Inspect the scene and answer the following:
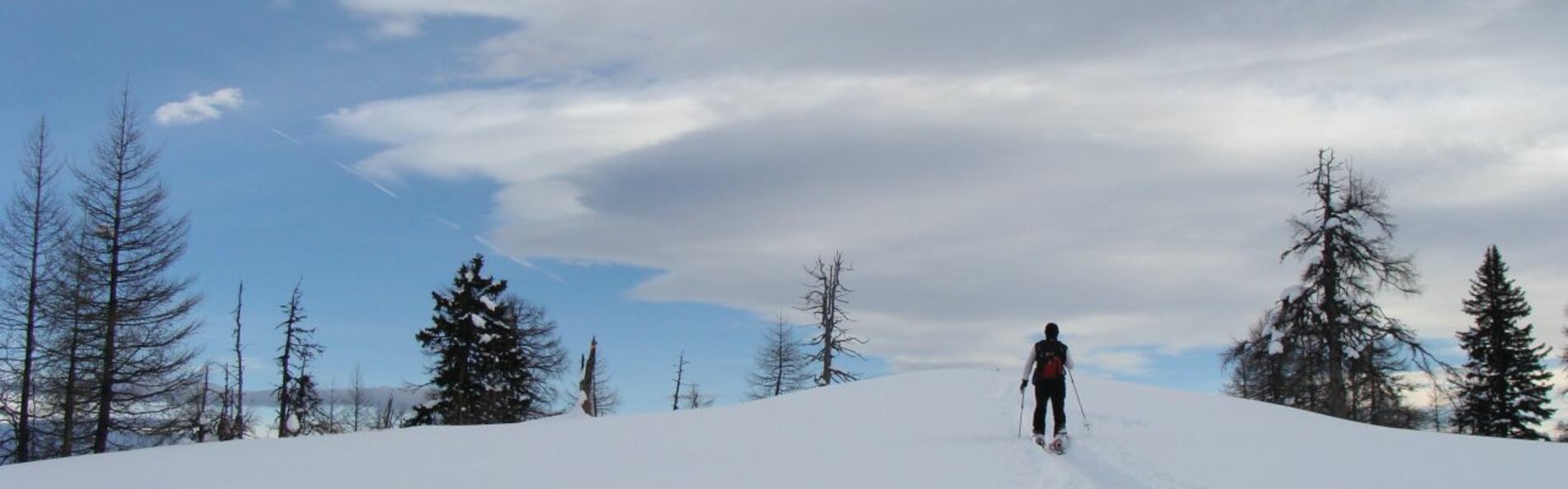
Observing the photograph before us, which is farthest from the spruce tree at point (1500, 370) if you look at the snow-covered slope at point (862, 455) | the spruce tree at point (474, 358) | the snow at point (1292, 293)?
the spruce tree at point (474, 358)

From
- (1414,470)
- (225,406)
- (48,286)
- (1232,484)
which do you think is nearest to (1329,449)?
(1414,470)

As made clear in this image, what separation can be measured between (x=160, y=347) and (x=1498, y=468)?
1376 inches

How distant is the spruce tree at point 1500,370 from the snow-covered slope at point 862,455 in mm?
25973

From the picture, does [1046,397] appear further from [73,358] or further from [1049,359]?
[73,358]

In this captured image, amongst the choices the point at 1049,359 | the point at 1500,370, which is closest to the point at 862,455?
the point at 1049,359

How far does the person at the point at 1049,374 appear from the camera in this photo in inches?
547

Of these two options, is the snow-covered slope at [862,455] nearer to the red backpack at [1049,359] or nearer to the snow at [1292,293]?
the red backpack at [1049,359]

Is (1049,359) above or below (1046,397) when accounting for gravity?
above

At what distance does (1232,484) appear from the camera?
36.9 feet

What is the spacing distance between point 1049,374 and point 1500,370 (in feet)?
115

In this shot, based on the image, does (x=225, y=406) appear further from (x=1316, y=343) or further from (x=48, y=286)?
(x=1316, y=343)

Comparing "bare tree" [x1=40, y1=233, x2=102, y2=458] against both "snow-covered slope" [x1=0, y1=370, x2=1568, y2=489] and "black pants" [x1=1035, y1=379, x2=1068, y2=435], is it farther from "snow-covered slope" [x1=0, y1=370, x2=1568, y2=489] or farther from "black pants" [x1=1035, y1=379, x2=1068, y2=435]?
"black pants" [x1=1035, y1=379, x2=1068, y2=435]

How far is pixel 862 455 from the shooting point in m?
12.9

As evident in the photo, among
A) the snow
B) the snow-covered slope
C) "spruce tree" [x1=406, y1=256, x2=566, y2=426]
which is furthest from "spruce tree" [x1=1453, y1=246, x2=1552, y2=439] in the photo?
"spruce tree" [x1=406, y1=256, x2=566, y2=426]
